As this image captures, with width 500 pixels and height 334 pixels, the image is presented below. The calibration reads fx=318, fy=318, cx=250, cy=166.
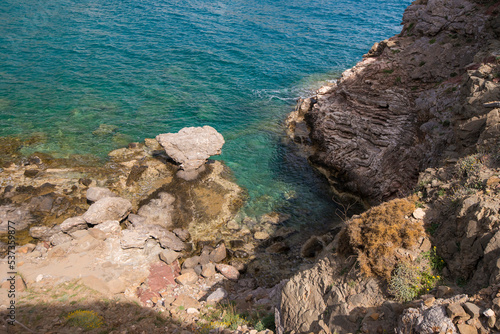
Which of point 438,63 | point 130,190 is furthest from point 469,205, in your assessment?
point 130,190

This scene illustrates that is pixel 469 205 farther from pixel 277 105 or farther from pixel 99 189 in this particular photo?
pixel 277 105

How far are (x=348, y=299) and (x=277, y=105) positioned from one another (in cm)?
2807

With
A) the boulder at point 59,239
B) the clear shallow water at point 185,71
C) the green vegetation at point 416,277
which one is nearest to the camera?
the green vegetation at point 416,277

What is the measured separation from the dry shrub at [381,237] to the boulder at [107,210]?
15.8 metres

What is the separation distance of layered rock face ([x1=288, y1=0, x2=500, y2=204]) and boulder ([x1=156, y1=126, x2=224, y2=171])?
375 inches

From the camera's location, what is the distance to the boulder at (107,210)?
2088 cm

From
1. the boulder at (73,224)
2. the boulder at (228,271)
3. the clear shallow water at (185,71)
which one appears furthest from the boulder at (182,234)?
the boulder at (73,224)

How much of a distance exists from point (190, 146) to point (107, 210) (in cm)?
815

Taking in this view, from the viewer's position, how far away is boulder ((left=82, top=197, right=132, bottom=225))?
20.9m

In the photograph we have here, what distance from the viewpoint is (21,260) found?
18.1 m

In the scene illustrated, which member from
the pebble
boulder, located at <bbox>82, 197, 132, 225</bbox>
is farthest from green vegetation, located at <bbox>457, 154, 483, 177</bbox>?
boulder, located at <bbox>82, 197, 132, 225</bbox>

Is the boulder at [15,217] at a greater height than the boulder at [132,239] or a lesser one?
lesser

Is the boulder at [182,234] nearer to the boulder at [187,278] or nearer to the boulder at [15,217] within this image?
the boulder at [187,278]

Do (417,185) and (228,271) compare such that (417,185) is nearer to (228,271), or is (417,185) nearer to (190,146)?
(228,271)
